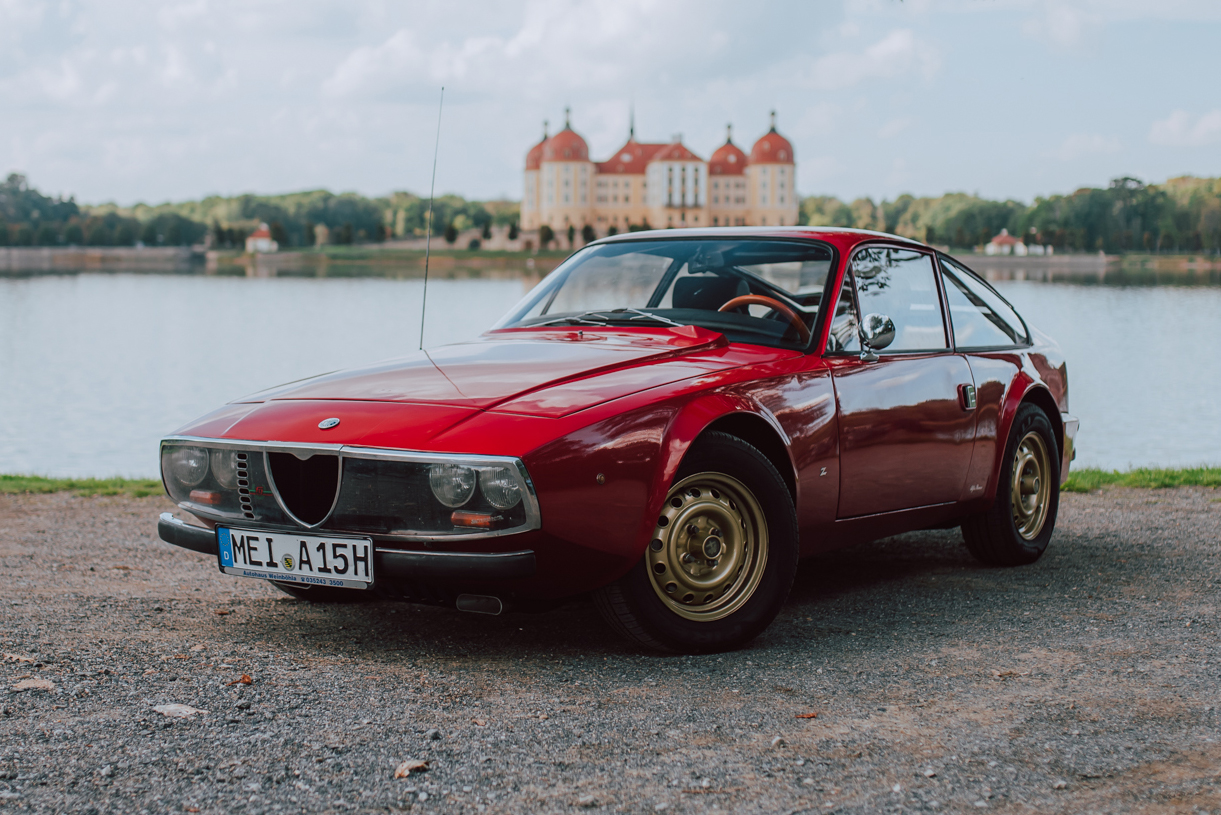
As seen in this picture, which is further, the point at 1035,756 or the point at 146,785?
the point at 1035,756

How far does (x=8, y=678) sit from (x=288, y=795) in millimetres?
1413

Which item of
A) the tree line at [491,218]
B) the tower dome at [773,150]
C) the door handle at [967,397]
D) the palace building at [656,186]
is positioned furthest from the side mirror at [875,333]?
the tower dome at [773,150]

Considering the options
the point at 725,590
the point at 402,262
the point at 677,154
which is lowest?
the point at 725,590

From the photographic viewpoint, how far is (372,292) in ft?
241

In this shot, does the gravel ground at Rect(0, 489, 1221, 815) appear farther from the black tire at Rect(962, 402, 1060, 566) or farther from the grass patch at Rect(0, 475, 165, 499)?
the grass patch at Rect(0, 475, 165, 499)

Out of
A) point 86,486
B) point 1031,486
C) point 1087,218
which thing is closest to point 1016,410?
point 1031,486

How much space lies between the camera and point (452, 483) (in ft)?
11.7

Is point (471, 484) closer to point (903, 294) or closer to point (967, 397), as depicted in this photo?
point (903, 294)

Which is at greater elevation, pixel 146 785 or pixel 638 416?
pixel 638 416

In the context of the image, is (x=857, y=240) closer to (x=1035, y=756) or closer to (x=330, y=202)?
(x=1035, y=756)

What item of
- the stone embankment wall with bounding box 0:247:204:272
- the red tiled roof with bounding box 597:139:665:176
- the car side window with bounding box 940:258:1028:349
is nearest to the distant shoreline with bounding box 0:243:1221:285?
the stone embankment wall with bounding box 0:247:204:272

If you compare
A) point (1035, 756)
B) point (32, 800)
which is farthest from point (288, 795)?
point (1035, 756)

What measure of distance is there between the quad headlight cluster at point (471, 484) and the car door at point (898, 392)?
1.54 m

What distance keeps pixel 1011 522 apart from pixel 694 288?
1.92m
